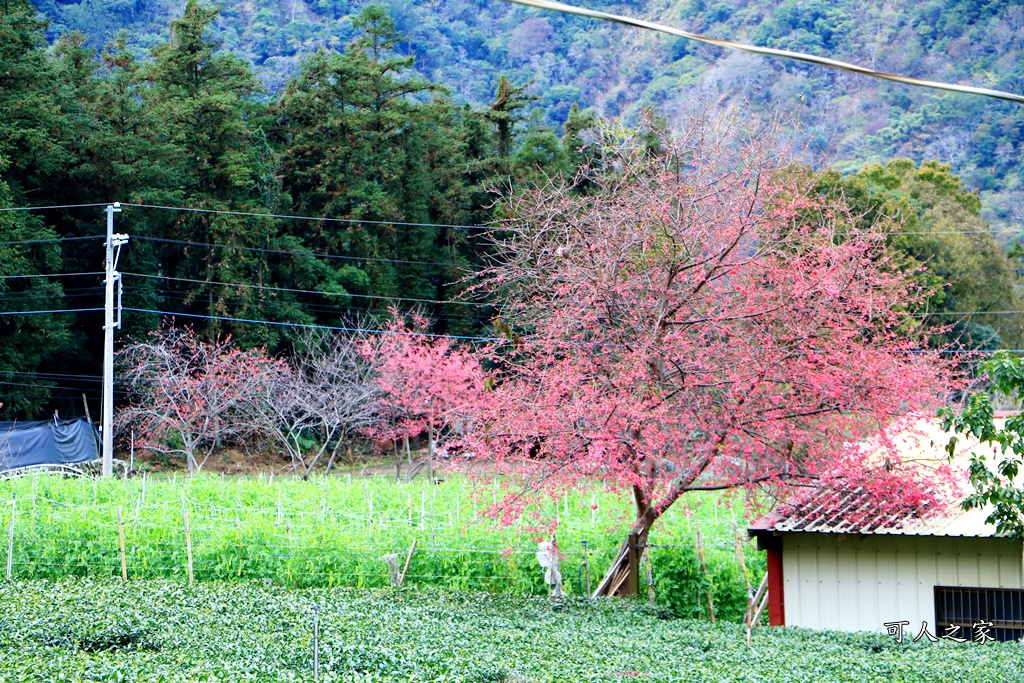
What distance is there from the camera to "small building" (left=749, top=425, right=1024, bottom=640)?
476 inches

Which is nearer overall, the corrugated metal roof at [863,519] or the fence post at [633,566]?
the corrugated metal roof at [863,519]

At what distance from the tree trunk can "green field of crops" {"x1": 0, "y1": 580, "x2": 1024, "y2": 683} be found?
788 millimetres

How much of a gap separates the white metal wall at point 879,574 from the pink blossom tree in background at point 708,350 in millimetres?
599

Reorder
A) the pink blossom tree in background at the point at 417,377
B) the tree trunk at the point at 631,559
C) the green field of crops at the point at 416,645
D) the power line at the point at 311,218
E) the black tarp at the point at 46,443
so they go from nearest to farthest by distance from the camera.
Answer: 1. the green field of crops at the point at 416,645
2. the tree trunk at the point at 631,559
3. the black tarp at the point at 46,443
4. the pink blossom tree in background at the point at 417,377
5. the power line at the point at 311,218

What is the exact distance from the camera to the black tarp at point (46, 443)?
103 feet

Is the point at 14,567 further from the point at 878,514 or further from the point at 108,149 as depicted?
the point at 108,149

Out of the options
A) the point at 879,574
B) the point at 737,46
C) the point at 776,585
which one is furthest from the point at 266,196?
the point at 737,46

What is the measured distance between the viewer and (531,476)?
12945 millimetres

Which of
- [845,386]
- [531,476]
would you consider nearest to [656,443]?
[531,476]

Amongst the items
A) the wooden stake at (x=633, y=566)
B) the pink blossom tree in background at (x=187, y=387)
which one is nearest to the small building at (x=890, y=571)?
the wooden stake at (x=633, y=566)

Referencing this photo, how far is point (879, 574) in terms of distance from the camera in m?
12.6

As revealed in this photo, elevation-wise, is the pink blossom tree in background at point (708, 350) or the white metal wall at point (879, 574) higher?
the pink blossom tree in background at point (708, 350)

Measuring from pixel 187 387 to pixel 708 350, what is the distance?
73.9ft

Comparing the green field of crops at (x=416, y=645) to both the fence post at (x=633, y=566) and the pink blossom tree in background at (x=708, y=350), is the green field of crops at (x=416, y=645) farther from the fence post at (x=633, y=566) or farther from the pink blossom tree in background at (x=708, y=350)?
the pink blossom tree in background at (x=708, y=350)
